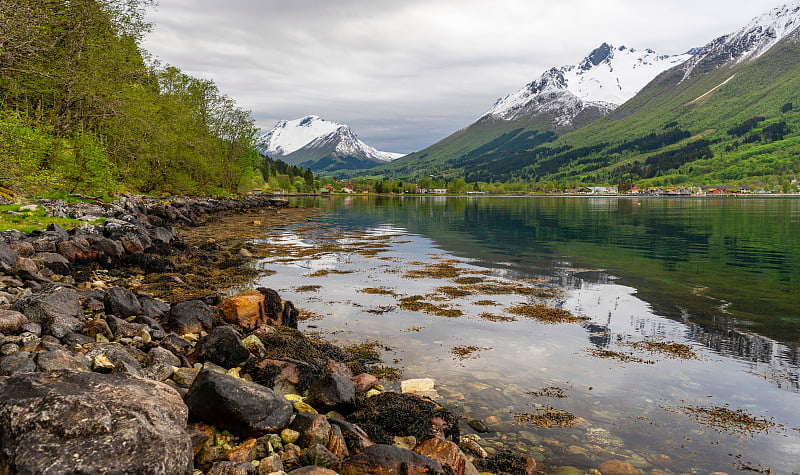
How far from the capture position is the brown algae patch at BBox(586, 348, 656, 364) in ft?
43.6

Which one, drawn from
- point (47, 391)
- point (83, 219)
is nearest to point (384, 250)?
point (83, 219)

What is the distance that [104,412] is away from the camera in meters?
5.23

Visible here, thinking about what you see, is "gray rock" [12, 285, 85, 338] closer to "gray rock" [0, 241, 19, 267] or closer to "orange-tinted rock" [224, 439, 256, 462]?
"orange-tinted rock" [224, 439, 256, 462]

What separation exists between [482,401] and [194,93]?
96.3 metres

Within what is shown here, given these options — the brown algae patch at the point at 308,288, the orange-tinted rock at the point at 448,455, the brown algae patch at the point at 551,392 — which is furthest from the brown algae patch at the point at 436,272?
the orange-tinted rock at the point at 448,455

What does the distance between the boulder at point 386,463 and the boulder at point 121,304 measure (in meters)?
9.15

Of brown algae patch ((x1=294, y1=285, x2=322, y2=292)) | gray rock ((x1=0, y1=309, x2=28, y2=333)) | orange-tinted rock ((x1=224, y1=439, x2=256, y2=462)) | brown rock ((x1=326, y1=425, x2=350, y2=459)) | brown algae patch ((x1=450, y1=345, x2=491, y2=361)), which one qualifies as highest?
gray rock ((x1=0, y1=309, x2=28, y2=333))

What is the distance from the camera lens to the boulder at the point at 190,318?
1284cm

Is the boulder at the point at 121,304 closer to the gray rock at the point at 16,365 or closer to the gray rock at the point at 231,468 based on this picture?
the gray rock at the point at 16,365

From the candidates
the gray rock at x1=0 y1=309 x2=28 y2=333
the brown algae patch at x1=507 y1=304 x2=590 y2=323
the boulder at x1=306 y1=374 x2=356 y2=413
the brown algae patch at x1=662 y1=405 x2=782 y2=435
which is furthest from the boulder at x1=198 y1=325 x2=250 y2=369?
the brown algae patch at x1=507 y1=304 x2=590 y2=323

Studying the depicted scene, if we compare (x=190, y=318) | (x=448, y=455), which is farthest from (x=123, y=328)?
(x=448, y=455)

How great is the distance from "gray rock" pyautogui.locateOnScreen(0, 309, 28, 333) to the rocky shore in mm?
28

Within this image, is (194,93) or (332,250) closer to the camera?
(332,250)

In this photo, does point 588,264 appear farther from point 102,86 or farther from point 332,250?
point 102,86
